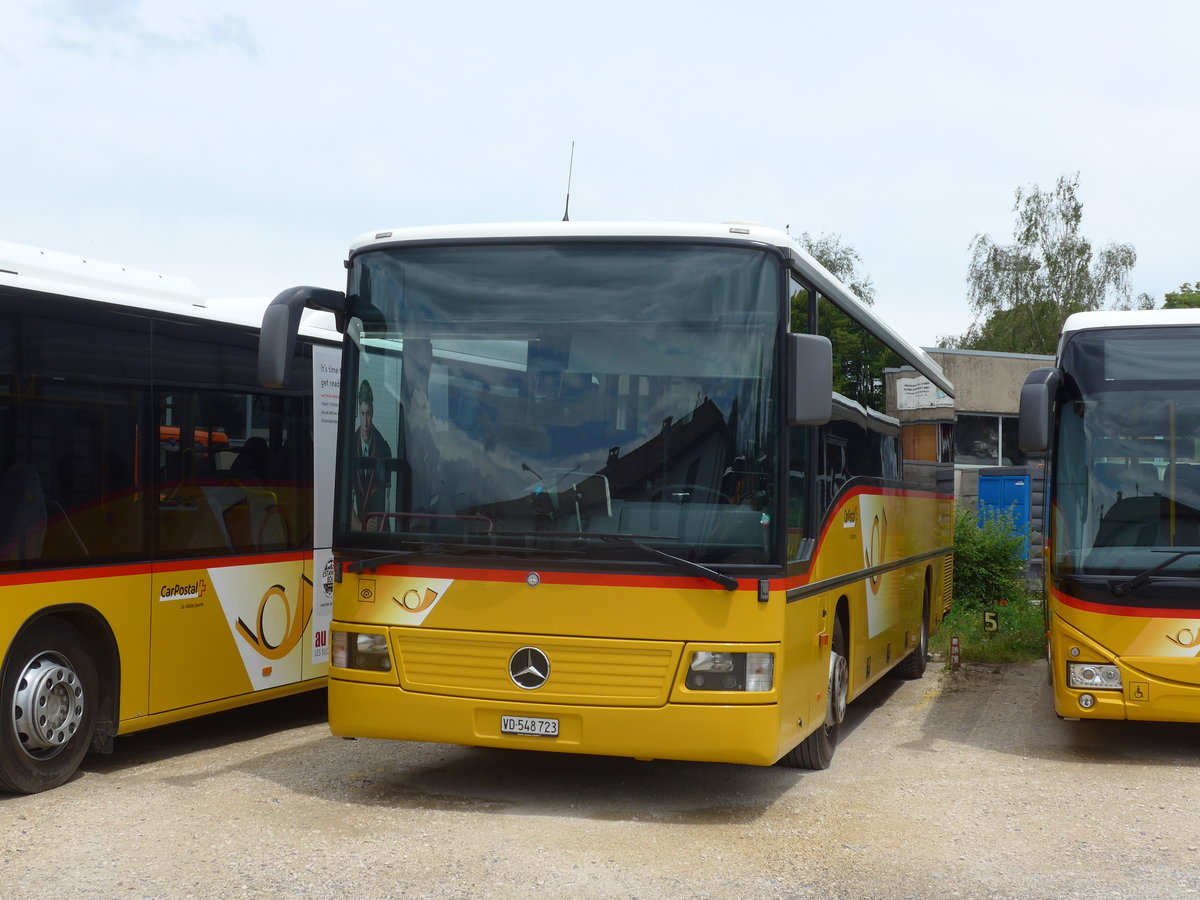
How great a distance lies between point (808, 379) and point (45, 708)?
14.8ft

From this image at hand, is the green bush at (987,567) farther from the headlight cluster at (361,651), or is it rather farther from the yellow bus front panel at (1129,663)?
the headlight cluster at (361,651)

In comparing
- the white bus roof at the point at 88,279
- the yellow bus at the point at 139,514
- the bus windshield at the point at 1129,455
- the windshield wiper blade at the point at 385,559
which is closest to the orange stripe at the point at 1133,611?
the bus windshield at the point at 1129,455

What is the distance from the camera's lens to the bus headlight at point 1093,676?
8930 mm

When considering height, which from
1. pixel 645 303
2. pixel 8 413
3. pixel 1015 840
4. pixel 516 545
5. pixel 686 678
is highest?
pixel 645 303

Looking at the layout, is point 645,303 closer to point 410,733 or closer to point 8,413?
point 410,733

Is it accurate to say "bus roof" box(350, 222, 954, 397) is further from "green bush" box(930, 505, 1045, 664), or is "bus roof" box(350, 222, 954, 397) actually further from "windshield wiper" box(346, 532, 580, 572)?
"green bush" box(930, 505, 1045, 664)

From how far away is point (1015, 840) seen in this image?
6848 mm

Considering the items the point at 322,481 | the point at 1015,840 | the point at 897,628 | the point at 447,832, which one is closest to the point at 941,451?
the point at 897,628

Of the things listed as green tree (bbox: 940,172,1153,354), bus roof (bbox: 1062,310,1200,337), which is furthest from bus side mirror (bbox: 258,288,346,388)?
green tree (bbox: 940,172,1153,354)

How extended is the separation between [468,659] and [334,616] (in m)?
0.85

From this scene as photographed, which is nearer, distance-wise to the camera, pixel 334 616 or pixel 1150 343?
pixel 334 616

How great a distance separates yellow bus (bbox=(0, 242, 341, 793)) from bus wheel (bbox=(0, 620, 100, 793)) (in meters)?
0.01

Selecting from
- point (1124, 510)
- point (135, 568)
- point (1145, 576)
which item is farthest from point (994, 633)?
point (135, 568)

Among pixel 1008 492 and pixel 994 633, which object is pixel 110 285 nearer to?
pixel 994 633
